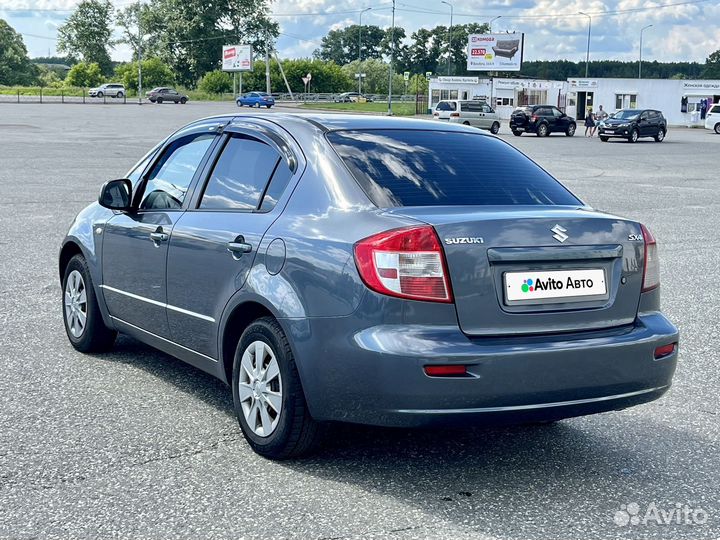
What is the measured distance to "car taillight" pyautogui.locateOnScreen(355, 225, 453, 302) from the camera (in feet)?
12.7

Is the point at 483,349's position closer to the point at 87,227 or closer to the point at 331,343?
the point at 331,343

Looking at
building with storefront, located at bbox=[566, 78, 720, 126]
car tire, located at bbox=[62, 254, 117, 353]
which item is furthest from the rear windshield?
building with storefront, located at bbox=[566, 78, 720, 126]

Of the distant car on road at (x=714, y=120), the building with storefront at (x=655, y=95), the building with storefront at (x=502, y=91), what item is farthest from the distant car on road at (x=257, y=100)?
the distant car on road at (x=714, y=120)

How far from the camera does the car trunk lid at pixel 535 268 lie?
3.92 m

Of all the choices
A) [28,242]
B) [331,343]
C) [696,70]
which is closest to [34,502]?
[331,343]

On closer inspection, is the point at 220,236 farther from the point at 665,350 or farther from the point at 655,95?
the point at 655,95

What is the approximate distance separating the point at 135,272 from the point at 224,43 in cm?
12898

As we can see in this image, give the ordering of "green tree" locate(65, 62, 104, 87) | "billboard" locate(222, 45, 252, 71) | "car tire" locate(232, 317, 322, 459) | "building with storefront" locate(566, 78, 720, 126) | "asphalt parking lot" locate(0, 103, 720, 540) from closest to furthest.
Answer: "asphalt parking lot" locate(0, 103, 720, 540) → "car tire" locate(232, 317, 322, 459) → "building with storefront" locate(566, 78, 720, 126) → "billboard" locate(222, 45, 252, 71) → "green tree" locate(65, 62, 104, 87)

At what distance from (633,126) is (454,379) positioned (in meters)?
45.6

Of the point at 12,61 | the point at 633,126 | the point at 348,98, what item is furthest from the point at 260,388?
the point at 12,61

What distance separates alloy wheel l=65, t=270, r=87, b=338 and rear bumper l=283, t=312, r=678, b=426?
2623 millimetres

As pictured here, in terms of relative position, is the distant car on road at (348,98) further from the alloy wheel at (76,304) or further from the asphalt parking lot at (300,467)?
the asphalt parking lot at (300,467)

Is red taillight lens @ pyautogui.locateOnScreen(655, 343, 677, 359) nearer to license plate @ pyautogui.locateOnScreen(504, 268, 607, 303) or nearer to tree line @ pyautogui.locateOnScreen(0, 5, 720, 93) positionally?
license plate @ pyautogui.locateOnScreen(504, 268, 607, 303)

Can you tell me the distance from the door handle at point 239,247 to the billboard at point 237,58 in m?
111
